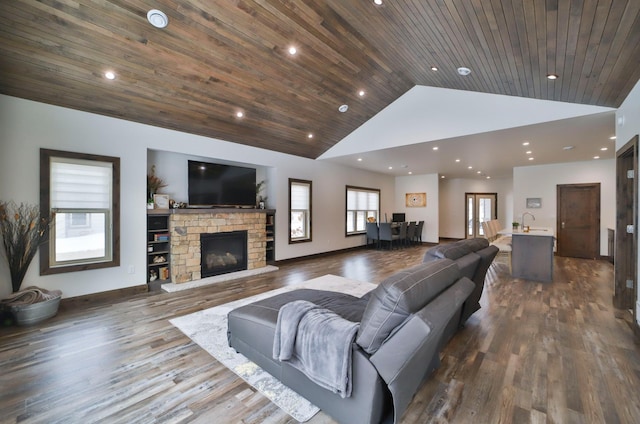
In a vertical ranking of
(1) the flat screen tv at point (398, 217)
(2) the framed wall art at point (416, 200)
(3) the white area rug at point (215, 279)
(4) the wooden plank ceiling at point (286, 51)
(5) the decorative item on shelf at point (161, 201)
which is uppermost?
(4) the wooden plank ceiling at point (286, 51)

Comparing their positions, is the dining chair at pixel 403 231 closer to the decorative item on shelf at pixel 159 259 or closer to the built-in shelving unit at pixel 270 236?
the built-in shelving unit at pixel 270 236

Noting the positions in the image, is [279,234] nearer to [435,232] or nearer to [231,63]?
[231,63]

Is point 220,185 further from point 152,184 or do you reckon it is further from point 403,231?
point 403,231

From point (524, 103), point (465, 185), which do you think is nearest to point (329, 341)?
point (524, 103)

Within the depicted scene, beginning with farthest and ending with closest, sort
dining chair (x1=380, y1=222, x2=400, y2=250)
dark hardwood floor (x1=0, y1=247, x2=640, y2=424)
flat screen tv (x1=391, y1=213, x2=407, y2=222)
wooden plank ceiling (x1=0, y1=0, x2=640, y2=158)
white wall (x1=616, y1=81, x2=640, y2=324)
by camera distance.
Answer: flat screen tv (x1=391, y1=213, x2=407, y2=222)
dining chair (x1=380, y1=222, x2=400, y2=250)
white wall (x1=616, y1=81, x2=640, y2=324)
wooden plank ceiling (x1=0, y1=0, x2=640, y2=158)
dark hardwood floor (x1=0, y1=247, x2=640, y2=424)

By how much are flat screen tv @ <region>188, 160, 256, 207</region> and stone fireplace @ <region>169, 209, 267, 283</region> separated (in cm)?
28

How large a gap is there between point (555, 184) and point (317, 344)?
900 cm

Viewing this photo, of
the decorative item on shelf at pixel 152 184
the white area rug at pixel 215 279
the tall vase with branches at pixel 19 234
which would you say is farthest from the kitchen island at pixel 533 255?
the tall vase with branches at pixel 19 234

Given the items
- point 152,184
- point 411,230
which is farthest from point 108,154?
point 411,230

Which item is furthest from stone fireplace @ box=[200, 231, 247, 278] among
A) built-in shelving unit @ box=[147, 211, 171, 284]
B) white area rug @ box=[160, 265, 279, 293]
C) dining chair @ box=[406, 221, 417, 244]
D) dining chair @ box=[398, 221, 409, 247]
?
dining chair @ box=[406, 221, 417, 244]

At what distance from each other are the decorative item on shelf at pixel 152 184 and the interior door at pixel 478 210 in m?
10.9

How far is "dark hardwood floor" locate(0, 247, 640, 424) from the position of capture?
1824mm

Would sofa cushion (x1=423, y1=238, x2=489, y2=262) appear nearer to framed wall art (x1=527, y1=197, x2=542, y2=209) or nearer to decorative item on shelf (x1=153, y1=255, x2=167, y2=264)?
decorative item on shelf (x1=153, y1=255, x2=167, y2=264)

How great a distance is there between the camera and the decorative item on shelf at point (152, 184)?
15.6ft
